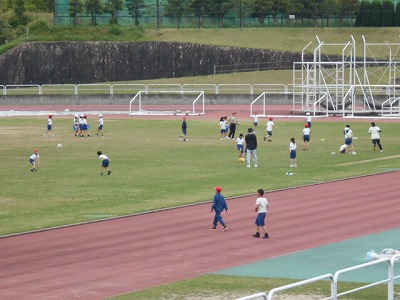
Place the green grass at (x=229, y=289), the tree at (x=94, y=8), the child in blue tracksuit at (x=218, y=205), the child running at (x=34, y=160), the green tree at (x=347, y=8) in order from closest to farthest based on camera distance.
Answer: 1. the green grass at (x=229, y=289)
2. the child in blue tracksuit at (x=218, y=205)
3. the child running at (x=34, y=160)
4. the green tree at (x=347, y=8)
5. the tree at (x=94, y=8)

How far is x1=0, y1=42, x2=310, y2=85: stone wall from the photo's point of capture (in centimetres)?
11100

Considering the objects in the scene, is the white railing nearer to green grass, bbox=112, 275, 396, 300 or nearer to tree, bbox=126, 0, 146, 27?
tree, bbox=126, 0, 146, 27

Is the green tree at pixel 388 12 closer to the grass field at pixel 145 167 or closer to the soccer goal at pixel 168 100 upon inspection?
the soccer goal at pixel 168 100

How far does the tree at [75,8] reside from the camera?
117875 mm

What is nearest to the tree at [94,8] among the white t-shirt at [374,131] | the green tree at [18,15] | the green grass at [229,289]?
the green tree at [18,15]

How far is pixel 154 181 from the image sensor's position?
142 feet

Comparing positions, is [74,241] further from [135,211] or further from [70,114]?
[70,114]

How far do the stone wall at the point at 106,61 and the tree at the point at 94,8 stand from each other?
6900 mm

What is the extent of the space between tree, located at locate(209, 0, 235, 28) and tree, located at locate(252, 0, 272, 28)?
97.0 inches

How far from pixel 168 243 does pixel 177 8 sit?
9182 cm

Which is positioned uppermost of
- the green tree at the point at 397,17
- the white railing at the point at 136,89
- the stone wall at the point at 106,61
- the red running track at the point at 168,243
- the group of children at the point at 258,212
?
the green tree at the point at 397,17

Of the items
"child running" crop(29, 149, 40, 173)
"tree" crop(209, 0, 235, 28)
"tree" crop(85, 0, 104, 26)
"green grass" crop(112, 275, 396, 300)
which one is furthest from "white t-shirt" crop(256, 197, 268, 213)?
"tree" crop(209, 0, 235, 28)

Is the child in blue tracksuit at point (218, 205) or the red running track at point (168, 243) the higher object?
the child in blue tracksuit at point (218, 205)

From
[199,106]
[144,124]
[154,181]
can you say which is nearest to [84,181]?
[154,181]
